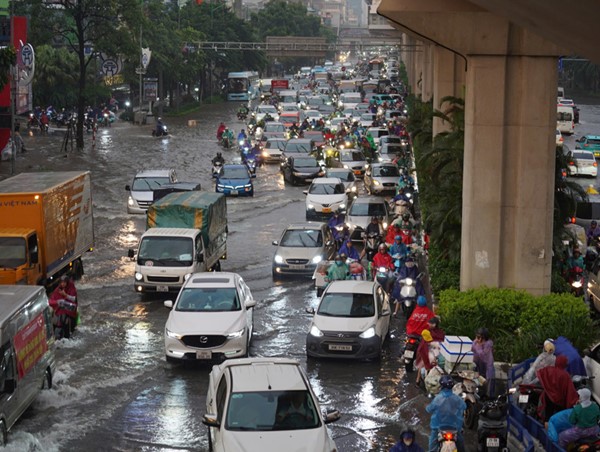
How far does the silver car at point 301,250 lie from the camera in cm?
2939

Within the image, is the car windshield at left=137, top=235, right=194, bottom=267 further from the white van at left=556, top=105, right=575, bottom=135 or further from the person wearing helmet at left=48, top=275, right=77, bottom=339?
the white van at left=556, top=105, right=575, bottom=135

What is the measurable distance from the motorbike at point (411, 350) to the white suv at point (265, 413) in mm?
4907

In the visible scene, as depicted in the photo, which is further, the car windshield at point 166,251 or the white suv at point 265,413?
the car windshield at point 166,251

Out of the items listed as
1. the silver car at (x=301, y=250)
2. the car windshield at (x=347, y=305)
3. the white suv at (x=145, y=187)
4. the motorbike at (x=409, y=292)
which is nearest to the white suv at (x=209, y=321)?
the car windshield at (x=347, y=305)

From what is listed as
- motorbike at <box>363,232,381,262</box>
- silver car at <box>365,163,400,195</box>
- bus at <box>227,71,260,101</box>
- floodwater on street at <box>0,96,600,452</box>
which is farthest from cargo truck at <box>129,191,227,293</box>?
bus at <box>227,71,260,101</box>

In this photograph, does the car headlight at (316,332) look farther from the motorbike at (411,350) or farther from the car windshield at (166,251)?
the car windshield at (166,251)

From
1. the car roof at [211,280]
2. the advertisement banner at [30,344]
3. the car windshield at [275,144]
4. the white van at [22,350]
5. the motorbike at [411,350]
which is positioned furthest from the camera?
the car windshield at [275,144]

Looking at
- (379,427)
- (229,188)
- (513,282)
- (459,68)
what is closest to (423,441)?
(379,427)

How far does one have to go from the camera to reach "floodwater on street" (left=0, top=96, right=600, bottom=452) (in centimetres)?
1692

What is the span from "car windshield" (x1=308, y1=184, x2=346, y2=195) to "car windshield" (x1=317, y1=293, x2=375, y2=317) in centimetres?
1816

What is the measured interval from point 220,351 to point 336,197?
19.8m

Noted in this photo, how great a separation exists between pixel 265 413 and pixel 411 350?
621 cm

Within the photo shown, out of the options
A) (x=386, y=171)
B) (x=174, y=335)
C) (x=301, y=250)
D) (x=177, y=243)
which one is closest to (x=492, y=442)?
(x=174, y=335)

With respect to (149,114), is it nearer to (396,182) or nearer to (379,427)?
(396,182)
